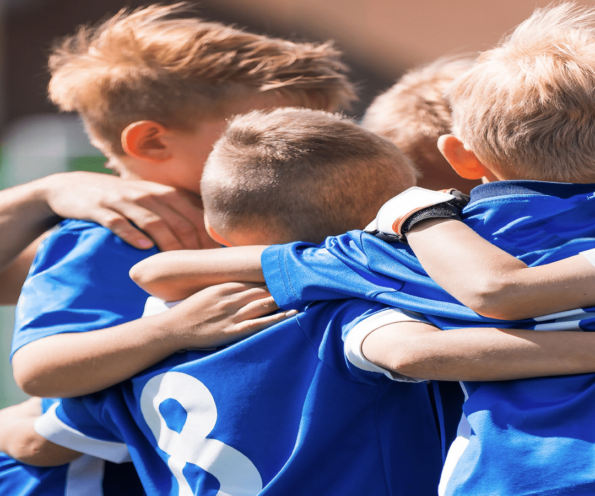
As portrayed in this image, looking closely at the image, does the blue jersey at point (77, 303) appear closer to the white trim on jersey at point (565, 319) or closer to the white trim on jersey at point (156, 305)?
the white trim on jersey at point (156, 305)

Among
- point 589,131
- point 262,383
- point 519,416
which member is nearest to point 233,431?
point 262,383

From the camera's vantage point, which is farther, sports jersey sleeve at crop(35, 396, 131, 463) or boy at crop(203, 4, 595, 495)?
sports jersey sleeve at crop(35, 396, 131, 463)

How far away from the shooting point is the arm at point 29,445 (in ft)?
4.65

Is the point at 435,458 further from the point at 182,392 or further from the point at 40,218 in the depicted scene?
the point at 40,218

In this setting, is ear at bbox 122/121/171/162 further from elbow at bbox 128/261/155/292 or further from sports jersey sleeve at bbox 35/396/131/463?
sports jersey sleeve at bbox 35/396/131/463

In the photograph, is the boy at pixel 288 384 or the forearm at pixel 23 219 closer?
the boy at pixel 288 384

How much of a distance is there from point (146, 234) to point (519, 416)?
3.15ft

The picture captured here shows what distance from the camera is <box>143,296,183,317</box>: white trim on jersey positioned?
4.16ft

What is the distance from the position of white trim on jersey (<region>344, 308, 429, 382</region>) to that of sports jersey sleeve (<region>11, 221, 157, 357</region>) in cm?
58

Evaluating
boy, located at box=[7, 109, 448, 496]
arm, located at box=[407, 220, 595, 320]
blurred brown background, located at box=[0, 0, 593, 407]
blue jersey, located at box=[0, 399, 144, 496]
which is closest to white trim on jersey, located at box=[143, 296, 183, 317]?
boy, located at box=[7, 109, 448, 496]

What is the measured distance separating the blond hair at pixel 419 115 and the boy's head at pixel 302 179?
1.52 ft

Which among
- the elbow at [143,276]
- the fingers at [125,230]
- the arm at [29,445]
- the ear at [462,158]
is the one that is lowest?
Result: the arm at [29,445]

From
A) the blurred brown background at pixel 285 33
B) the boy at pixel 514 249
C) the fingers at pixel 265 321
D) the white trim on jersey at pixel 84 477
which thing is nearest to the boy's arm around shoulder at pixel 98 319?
the fingers at pixel 265 321

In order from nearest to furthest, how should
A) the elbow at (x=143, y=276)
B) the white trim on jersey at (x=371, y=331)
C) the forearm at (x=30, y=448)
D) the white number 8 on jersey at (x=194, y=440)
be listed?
the white trim on jersey at (x=371, y=331) → the white number 8 on jersey at (x=194, y=440) → the elbow at (x=143, y=276) → the forearm at (x=30, y=448)
